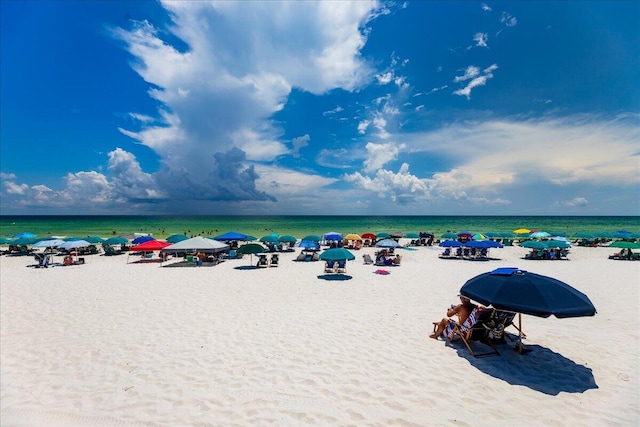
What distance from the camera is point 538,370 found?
5969mm

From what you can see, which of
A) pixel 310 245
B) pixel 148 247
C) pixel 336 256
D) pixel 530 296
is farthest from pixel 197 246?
pixel 530 296

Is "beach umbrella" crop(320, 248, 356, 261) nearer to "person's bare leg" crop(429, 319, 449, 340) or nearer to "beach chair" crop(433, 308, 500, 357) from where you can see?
"person's bare leg" crop(429, 319, 449, 340)

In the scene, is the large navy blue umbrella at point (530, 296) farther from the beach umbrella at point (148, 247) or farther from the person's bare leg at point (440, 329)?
the beach umbrella at point (148, 247)

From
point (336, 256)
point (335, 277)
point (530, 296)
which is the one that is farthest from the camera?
point (335, 277)

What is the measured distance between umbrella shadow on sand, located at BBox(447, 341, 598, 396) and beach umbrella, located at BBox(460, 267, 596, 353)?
1.18 metres

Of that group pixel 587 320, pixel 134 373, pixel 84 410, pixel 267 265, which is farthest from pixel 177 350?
pixel 267 265

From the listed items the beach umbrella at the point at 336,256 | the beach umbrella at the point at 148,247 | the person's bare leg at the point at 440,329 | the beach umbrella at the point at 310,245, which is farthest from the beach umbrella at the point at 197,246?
the person's bare leg at the point at 440,329

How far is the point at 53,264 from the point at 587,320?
96.3ft

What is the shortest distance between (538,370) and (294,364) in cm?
490

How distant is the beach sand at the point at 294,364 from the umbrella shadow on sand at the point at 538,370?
0.04 m

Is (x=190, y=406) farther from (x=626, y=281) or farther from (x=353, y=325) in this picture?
(x=626, y=281)

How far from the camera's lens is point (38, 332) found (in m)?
8.30

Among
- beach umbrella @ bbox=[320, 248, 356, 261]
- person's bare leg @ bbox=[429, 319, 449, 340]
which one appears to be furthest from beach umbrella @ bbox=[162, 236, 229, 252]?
person's bare leg @ bbox=[429, 319, 449, 340]

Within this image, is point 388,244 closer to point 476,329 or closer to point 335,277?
point 335,277
